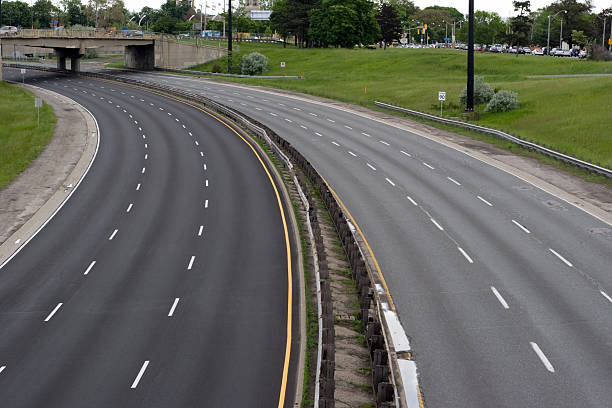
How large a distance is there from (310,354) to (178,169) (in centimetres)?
2708

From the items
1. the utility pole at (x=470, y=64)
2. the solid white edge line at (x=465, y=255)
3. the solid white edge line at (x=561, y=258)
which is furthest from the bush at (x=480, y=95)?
the solid white edge line at (x=465, y=255)

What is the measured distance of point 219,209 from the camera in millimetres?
36000

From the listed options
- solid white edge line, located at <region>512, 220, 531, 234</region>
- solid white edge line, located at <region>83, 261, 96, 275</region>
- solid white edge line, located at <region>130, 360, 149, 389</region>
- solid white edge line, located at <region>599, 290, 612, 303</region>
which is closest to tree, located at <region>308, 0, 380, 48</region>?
solid white edge line, located at <region>512, 220, 531, 234</region>

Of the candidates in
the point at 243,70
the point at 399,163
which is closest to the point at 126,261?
the point at 399,163

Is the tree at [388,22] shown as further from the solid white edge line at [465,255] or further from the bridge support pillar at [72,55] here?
the solid white edge line at [465,255]

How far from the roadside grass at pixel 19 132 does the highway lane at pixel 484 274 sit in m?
18.8

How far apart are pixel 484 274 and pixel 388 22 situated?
152m

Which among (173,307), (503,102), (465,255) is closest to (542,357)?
(465,255)

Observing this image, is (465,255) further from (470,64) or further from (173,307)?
(470,64)

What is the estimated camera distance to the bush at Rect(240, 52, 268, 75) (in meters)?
111

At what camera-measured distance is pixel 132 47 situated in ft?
414

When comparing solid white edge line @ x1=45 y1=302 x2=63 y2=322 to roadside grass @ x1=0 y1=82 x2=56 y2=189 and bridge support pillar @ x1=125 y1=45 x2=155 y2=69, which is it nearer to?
roadside grass @ x1=0 y1=82 x2=56 y2=189

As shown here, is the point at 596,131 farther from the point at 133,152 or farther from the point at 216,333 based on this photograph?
the point at 216,333

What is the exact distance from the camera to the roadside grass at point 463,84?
5303cm
